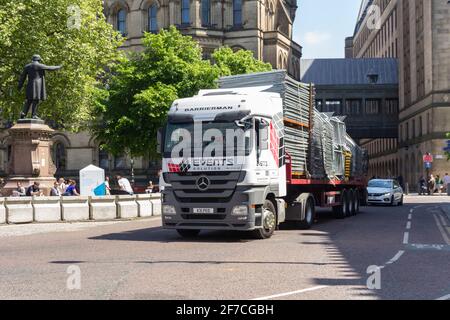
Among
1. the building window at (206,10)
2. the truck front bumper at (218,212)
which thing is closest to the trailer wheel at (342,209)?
the truck front bumper at (218,212)

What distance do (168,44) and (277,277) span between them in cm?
3509

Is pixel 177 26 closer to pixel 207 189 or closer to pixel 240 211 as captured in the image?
pixel 207 189

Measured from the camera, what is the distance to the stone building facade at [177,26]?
189ft

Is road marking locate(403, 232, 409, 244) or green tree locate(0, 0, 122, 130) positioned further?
green tree locate(0, 0, 122, 130)

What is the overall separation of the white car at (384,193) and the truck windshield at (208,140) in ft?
68.4

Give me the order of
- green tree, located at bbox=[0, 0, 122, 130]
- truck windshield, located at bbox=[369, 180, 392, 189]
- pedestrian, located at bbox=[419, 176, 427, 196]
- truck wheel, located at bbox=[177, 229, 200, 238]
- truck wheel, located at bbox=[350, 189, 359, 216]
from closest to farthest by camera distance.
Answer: truck wheel, located at bbox=[177, 229, 200, 238] → truck wheel, located at bbox=[350, 189, 359, 216] → green tree, located at bbox=[0, 0, 122, 130] → truck windshield, located at bbox=[369, 180, 392, 189] → pedestrian, located at bbox=[419, 176, 427, 196]

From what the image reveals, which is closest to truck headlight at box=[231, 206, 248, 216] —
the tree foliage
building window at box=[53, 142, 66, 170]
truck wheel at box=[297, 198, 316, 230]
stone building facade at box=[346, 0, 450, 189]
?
truck wheel at box=[297, 198, 316, 230]

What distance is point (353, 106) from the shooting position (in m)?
73.4

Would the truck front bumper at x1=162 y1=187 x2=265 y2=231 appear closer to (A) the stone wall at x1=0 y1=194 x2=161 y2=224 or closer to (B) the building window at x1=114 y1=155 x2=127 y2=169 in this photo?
(A) the stone wall at x1=0 y1=194 x2=161 y2=224

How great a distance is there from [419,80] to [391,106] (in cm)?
1186

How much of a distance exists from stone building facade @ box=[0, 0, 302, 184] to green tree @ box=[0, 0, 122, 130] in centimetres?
2000

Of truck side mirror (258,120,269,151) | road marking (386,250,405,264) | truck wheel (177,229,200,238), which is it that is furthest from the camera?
truck wheel (177,229,200,238)

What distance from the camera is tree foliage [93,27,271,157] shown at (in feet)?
133

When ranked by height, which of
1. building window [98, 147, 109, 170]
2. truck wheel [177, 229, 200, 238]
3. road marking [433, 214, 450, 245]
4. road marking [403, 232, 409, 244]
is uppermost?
building window [98, 147, 109, 170]
